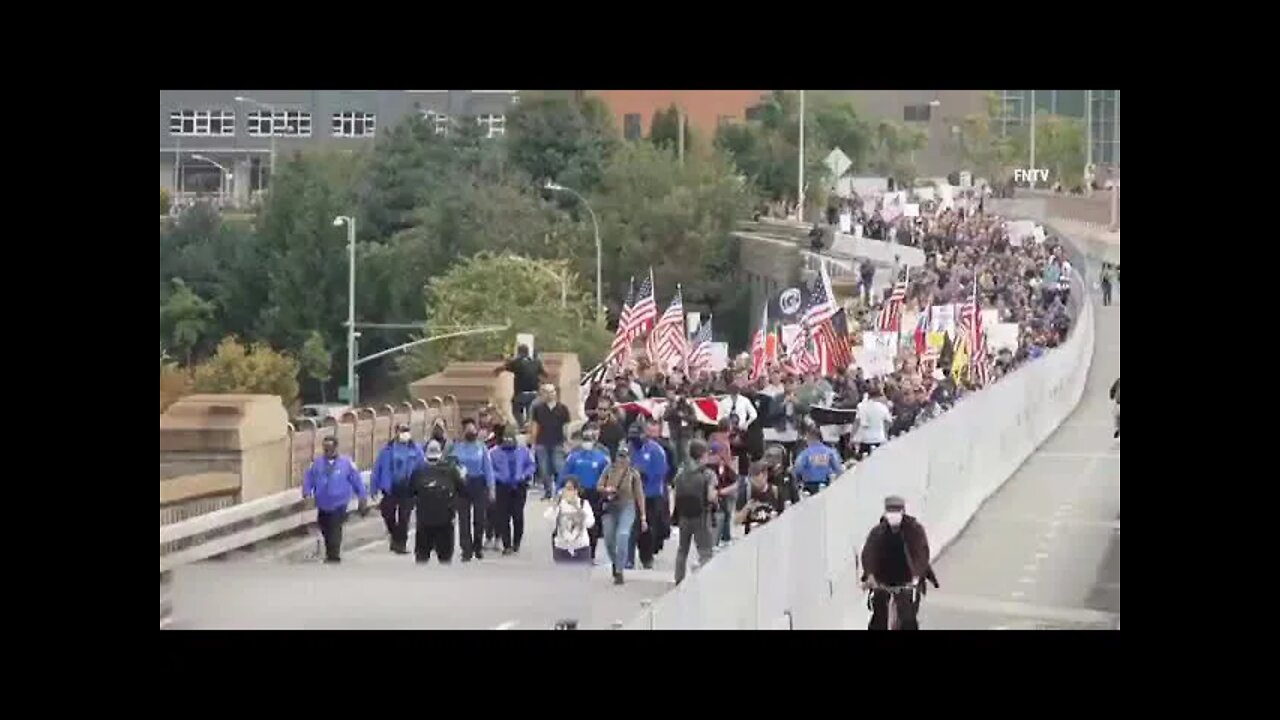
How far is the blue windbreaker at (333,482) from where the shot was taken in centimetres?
2289

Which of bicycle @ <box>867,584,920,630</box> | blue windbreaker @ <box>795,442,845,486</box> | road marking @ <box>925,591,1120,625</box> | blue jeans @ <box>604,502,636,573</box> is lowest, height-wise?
road marking @ <box>925,591,1120,625</box>

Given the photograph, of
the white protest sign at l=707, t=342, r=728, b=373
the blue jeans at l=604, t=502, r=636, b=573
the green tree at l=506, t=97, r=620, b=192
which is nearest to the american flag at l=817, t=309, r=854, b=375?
the white protest sign at l=707, t=342, r=728, b=373

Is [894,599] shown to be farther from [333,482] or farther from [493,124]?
[493,124]

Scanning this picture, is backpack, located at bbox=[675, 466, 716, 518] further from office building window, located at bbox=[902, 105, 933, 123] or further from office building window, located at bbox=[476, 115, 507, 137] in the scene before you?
office building window, located at bbox=[476, 115, 507, 137]

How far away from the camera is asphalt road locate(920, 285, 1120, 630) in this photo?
850 inches

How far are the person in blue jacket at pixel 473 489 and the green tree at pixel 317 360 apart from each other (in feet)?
3.21

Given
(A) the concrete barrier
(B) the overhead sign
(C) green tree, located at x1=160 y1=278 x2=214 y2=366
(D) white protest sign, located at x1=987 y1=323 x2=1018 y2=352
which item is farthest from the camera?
(D) white protest sign, located at x1=987 y1=323 x2=1018 y2=352

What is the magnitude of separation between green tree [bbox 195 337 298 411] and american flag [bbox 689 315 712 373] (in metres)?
2.72

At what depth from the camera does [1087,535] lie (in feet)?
74.8

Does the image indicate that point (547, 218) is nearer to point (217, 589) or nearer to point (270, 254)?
point (270, 254)

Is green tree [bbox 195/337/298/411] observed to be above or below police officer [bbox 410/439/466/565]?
above

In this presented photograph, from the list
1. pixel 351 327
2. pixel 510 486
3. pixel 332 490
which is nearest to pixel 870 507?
pixel 510 486

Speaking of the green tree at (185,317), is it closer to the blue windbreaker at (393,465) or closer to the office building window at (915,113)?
the blue windbreaker at (393,465)
